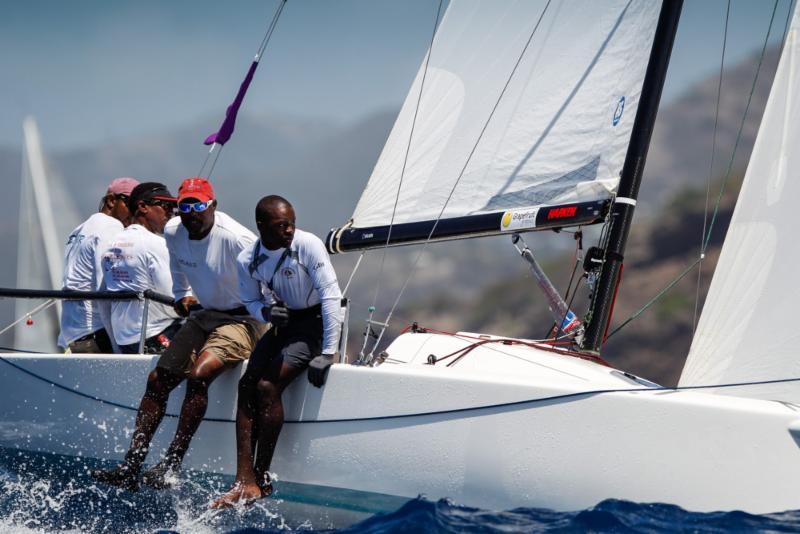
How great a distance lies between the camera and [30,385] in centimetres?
555

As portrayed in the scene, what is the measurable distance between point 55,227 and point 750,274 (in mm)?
7271

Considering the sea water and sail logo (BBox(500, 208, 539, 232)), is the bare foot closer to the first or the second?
the sea water

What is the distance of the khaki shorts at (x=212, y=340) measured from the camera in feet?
15.8

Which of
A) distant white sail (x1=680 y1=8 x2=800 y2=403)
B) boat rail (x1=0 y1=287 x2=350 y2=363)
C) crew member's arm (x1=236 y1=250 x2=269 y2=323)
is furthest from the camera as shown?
boat rail (x1=0 y1=287 x2=350 y2=363)

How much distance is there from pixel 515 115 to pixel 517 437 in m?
2.12

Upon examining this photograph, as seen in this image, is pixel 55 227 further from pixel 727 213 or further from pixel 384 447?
pixel 727 213

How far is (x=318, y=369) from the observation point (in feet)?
14.9

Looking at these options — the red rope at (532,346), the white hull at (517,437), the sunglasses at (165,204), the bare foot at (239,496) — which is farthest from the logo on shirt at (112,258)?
the red rope at (532,346)

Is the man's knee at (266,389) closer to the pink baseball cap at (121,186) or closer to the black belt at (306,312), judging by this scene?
the black belt at (306,312)

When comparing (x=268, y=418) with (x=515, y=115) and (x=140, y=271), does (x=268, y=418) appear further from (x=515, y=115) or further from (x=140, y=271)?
(x=515, y=115)

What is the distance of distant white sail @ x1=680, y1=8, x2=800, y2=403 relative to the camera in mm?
4316

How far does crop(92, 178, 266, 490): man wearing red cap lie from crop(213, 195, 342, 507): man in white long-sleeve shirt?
18cm

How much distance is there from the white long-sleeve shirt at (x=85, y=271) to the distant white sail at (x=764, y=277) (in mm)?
3267

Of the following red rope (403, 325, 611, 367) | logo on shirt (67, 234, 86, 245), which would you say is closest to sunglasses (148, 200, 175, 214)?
logo on shirt (67, 234, 86, 245)
